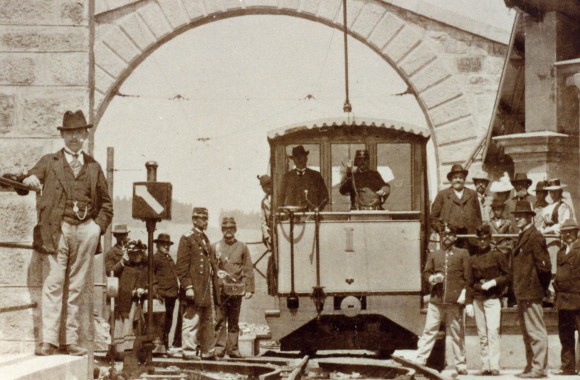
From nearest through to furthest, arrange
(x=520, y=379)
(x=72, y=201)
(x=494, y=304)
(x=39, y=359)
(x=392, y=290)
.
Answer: (x=39, y=359) < (x=72, y=201) < (x=520, y=379) < (x=494, y=304) < (x=392, y=290)

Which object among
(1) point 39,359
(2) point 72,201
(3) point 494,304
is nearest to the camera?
(1) point 39,359

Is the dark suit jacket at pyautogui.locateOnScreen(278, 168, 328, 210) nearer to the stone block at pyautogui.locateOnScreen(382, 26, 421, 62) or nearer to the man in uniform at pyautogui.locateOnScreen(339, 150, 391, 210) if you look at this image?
the man in uniform at pyautogui.locateOnScreen(339, 150, 391, 210)

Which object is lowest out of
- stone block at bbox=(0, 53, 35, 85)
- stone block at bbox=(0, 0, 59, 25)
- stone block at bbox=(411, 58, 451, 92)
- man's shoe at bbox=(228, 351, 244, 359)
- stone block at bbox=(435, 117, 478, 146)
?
man's shoe at bbox=(228, 351, 244, 359)

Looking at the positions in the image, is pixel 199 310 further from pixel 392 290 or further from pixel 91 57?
pixel 91 57

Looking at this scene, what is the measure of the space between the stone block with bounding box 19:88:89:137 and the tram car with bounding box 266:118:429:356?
4991 millimetres

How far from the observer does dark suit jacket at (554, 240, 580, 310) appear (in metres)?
11.3

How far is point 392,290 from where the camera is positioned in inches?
523

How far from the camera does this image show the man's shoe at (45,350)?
8109 millimetres

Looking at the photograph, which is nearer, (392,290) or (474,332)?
(474,332)

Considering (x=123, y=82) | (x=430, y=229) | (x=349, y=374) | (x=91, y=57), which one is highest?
(x=123, y=82)

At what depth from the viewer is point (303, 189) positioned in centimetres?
1348

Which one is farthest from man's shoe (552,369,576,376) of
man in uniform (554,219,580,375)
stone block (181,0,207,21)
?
stone block (181,0,207,21)

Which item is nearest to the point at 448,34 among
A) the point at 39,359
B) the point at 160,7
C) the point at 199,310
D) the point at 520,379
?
the point at 160,7

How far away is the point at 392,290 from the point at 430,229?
3.49 ft
